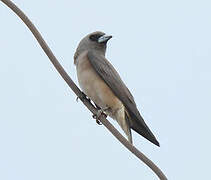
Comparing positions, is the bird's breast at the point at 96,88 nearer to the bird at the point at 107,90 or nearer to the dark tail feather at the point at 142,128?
the bird at the point at 107,90

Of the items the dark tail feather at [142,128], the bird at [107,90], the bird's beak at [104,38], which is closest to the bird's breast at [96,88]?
the bird at [107,90]

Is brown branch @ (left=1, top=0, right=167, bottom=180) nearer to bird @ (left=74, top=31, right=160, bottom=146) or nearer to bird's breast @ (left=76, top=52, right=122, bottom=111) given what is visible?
bird @ (left=74, top=31, right=160, bottom=146)

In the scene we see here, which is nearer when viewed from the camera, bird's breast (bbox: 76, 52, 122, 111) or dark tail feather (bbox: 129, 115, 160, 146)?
dark tail feather (bbox: 129, 115, 160, 146)

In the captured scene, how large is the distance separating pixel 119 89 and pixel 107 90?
0.49ft

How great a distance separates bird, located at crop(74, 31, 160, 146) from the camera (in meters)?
5.11

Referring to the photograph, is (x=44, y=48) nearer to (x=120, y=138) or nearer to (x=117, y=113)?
(x=120, y=138)

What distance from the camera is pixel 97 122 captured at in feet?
15.7

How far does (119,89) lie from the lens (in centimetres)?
530

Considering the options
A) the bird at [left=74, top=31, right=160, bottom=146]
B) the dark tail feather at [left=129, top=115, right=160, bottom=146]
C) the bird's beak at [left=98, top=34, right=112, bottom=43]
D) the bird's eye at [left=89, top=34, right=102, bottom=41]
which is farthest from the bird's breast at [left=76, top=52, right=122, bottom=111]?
the bird's eye at [left=89, top=34, right=102, bottom=41]

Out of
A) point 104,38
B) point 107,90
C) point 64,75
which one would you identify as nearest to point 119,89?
point 107,90

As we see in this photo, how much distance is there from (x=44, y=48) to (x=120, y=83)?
2.41 metres

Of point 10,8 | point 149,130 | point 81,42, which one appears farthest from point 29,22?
point 81,42

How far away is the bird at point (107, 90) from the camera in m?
5.11

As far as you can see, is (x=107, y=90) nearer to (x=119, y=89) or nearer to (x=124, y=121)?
(x=119, y=89)
